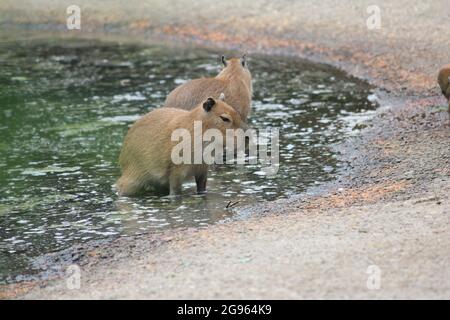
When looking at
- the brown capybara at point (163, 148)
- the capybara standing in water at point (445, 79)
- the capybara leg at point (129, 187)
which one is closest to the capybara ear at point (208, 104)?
the brown capybara at point (163, 148)

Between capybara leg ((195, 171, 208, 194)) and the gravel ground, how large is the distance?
633 millimetres

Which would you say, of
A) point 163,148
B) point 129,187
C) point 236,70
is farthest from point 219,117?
point 236,70

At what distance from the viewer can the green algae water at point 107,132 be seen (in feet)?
25.0

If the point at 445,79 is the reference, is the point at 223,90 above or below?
below

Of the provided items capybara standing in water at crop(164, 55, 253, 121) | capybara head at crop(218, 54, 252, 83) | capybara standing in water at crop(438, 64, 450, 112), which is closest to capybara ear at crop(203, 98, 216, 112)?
capybara standing in water at crop(164, 55, 253, 121)

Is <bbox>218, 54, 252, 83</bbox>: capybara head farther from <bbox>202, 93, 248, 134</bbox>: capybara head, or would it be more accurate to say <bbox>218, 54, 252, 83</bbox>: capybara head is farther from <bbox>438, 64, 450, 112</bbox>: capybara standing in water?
<bbox>438, 64, 450, 112</bbox>: capybara standing in water

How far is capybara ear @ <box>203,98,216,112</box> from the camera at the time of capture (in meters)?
7.95

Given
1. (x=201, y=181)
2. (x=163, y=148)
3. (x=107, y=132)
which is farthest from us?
(x=107, y=132)

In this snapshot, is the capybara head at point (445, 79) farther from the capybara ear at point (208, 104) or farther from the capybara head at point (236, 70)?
the capybara ear at point (208, 104)

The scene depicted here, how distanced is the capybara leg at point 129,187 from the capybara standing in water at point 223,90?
1450 millimetres

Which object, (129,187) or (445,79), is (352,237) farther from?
(445,79)

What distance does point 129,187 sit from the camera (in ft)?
27.1

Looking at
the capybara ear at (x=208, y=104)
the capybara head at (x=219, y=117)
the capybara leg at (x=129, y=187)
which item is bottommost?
the capybara leg at (x=129, y=187)

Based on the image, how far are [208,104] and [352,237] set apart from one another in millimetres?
2253
